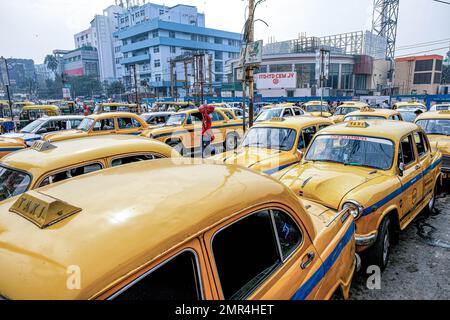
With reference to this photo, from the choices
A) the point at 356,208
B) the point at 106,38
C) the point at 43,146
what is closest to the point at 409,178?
the point at 356,208

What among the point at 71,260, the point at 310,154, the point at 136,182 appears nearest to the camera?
the point at 71,260

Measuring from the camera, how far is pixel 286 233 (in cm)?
215

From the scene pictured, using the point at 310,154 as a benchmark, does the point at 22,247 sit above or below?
above

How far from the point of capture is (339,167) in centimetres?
477

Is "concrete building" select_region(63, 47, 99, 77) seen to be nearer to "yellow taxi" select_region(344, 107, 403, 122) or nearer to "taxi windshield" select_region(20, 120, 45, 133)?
"taxi windshield" select_region(20, 120, 45, 133)

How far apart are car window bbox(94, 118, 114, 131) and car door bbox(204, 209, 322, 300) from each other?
31.6 feet

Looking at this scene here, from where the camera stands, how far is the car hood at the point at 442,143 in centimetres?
703

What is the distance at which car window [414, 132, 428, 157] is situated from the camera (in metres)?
5.46

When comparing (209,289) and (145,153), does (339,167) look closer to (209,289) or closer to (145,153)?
(145,153)

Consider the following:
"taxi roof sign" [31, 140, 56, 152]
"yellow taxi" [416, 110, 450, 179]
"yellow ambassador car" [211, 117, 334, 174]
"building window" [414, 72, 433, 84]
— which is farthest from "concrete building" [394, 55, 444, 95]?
"taxi roof sign" [31, 140, 56, 152]
